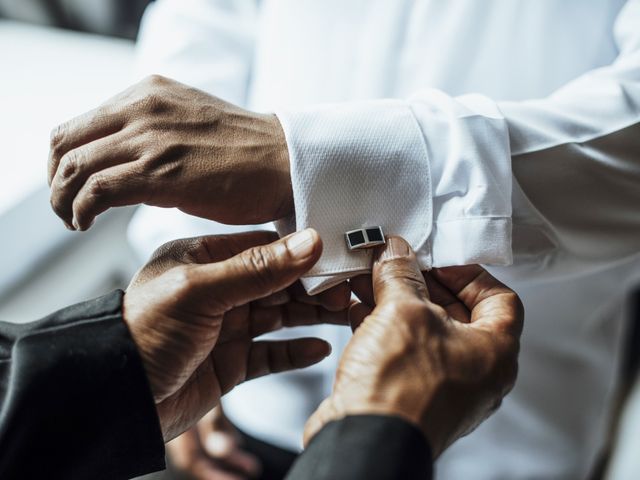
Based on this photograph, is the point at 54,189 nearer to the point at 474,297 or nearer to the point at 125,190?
the point at 125,190

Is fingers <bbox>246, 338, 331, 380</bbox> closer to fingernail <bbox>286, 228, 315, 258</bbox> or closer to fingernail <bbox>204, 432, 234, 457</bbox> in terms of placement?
fingernail <bbox>286, 228, 315, 258</bbox>

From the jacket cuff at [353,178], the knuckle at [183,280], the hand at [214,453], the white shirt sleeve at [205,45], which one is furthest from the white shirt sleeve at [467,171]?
the hand at [214,453]

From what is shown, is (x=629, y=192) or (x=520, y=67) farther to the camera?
(x=520, y=67)

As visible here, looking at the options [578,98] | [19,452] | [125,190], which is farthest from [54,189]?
[578,98]

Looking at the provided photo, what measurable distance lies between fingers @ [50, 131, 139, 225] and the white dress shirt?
137 mm

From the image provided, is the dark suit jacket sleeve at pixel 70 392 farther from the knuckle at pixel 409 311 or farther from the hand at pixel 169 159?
the knuckle at pixel 409 311

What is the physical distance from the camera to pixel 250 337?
627 mm

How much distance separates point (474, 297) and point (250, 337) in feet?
0.79

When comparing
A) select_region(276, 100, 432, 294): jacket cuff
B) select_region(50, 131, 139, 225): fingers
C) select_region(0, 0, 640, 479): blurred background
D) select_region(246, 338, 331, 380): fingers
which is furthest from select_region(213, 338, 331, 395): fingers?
select_region(0, 0, 640, 479): blurred background

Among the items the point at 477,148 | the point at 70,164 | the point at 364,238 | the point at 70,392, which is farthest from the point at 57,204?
the point at 477,148

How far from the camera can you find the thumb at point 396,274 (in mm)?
466

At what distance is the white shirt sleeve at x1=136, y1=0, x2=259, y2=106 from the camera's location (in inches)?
28.9

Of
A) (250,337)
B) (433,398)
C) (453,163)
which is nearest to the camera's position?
(433,398)

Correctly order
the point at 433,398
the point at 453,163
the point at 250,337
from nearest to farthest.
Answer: the point at 433,398 → the point at 453,163 → the point at 250,337
